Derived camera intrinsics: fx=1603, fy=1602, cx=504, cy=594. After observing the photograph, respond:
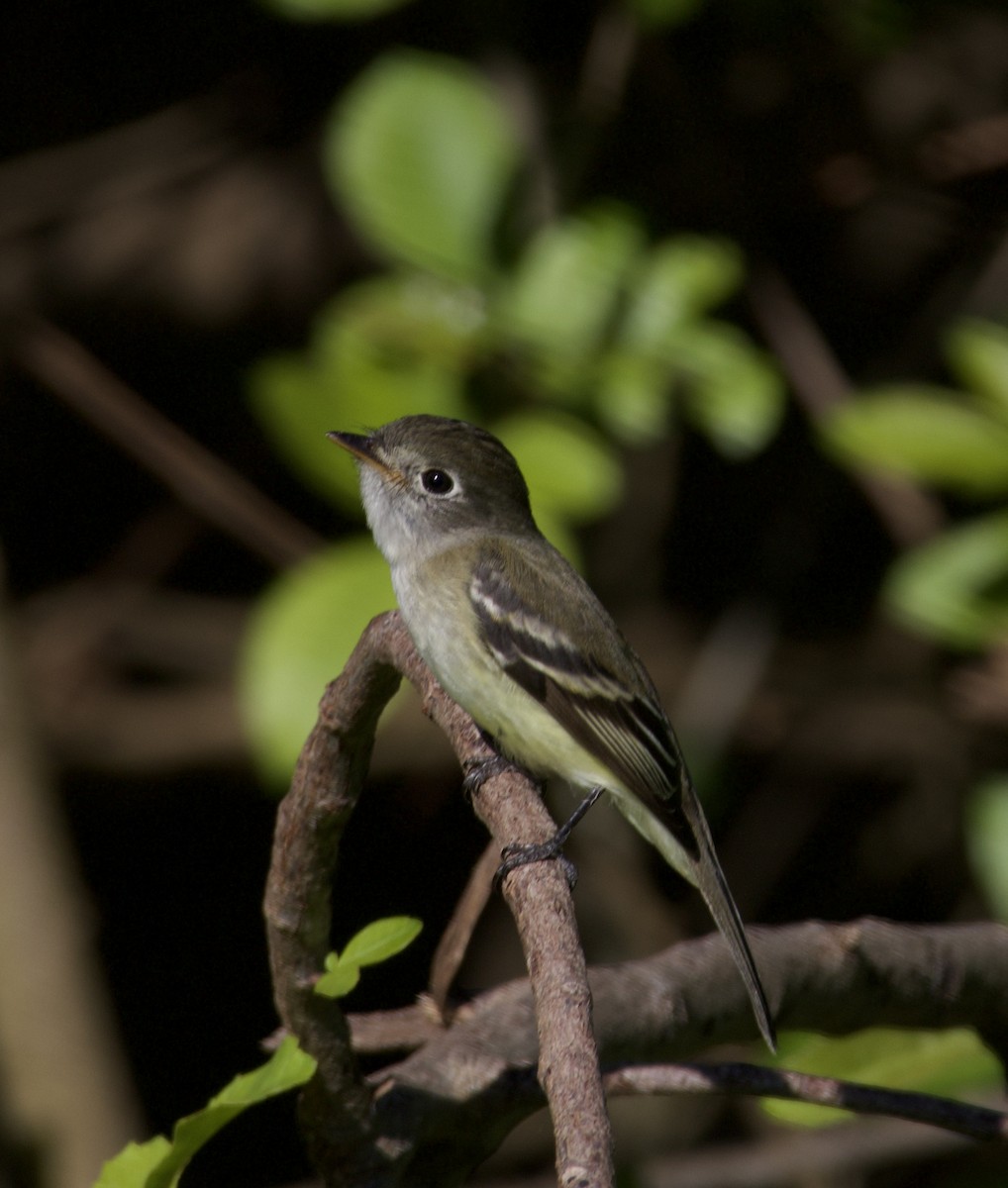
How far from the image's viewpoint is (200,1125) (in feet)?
5.64

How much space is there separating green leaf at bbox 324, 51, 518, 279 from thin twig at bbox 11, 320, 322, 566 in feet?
3.98

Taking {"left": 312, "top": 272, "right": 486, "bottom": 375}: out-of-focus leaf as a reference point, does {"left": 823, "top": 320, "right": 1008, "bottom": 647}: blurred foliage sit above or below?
below

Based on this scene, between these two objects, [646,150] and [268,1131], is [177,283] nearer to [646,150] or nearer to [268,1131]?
[646,150]

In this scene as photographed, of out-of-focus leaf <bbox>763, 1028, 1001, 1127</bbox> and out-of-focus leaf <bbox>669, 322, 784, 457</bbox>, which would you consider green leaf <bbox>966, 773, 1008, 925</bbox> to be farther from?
out-of-focus leaf <bbox>669, 322, 784, 457</bbox>

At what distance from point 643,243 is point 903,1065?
2.23 meters

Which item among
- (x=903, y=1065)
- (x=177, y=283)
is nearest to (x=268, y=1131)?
(x=177, y=283)

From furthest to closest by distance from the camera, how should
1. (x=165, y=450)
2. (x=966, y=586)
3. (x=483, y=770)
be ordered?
1. (x=165, y=450)
2. (x=966, y=586)
3. (x=483, y=770)

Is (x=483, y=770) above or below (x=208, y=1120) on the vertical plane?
above

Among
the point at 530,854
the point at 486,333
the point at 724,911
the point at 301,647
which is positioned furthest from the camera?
the point at 486,333

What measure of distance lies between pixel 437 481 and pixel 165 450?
1.15 meters

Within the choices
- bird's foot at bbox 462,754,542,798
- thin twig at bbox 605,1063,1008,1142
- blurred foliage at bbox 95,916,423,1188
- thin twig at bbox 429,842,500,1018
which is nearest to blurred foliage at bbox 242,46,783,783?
bird's foot at bbox 462,754,542,798

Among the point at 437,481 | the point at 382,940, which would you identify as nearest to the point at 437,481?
the point at 437,481

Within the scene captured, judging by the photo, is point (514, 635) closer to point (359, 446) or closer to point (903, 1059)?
point (359, 446)

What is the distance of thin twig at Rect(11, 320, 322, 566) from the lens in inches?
181
